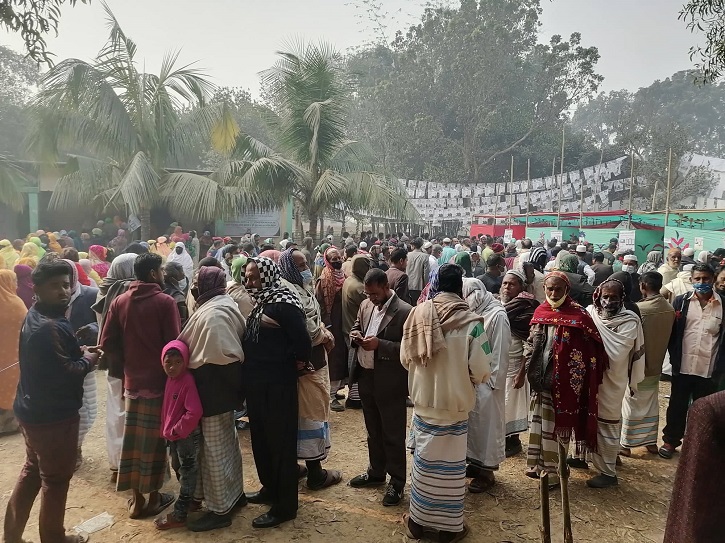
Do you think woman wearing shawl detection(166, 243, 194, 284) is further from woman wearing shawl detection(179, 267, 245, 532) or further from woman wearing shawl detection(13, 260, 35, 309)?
woman wearing shawl detection(179, 267, 245, 532)

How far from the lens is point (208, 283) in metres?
3.22

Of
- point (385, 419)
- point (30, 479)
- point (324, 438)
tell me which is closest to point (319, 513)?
point (324, 438)

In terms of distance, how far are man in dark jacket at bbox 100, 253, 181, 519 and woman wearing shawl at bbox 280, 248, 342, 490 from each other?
886 mm

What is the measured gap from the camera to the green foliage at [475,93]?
99.5 feet

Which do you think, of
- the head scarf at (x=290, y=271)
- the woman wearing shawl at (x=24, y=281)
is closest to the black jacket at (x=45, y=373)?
the head scarf at (x=290, y=271)

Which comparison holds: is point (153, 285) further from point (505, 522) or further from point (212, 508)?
point (505, 522)

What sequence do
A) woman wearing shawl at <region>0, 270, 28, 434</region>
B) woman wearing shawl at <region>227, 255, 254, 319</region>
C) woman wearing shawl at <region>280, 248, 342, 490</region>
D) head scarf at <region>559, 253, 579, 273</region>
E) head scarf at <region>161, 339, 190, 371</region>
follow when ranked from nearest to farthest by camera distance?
head scarf at <region>161, 339, 190, 371</region>, woman wearing shawl at <region>280, 248, 342, 490</region>, woman wearing shawl at <region>0, 270, 28, 434</region>, woman wearing shawl at <region>227, 255, 254, 319</region>, head scarf at <region>559, 253, 579, 273</region>

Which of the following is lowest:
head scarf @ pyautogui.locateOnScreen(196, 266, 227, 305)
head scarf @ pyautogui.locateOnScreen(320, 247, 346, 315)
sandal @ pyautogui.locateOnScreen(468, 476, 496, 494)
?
sandal @ pyautogui.locateOnScreen(468, 476, 496, 494)

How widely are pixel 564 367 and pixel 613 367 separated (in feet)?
1.90

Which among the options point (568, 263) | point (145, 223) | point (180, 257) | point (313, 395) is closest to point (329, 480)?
point (313, 395)

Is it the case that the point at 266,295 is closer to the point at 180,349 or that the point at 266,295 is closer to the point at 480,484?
the point at 180,349

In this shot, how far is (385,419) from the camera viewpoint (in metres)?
3.45

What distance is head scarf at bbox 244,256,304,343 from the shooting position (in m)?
3.16

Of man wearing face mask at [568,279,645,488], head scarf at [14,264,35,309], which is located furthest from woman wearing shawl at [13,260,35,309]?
man wearing face mask at [568,279,645,488]
